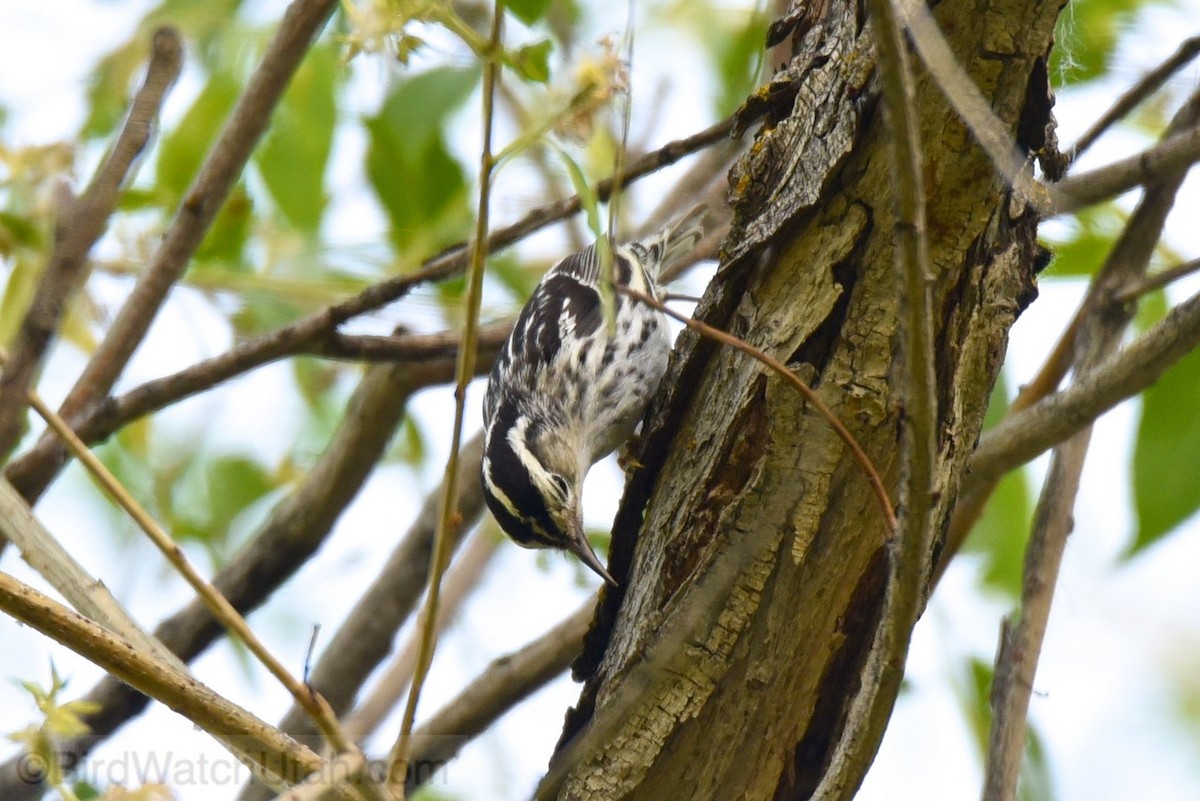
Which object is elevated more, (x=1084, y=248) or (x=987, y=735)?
(x=1084, y=248)

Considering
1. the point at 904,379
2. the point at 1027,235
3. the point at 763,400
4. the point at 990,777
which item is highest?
the point at 1027,235

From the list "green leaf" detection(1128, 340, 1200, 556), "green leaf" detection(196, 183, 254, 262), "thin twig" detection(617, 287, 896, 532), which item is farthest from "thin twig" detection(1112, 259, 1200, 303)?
"green leaf" detection(196, 183, 254, 262)

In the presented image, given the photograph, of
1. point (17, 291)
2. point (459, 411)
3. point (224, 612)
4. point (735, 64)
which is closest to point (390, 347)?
point (17, 291)

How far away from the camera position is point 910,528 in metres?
1.98

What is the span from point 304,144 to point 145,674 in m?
2.93

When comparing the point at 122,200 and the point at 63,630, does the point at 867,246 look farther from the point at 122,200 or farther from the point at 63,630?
the point at 122,200

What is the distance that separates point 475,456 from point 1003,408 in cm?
206

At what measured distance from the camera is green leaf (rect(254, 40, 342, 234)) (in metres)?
4.60

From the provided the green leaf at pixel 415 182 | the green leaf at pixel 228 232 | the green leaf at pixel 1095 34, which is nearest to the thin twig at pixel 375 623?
the green leaf at pixel 415 182

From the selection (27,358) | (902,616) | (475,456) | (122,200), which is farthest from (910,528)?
(475,456)

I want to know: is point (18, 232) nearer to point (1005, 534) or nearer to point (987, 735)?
point (987, 735)

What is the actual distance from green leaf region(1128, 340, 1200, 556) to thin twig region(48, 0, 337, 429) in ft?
8.54

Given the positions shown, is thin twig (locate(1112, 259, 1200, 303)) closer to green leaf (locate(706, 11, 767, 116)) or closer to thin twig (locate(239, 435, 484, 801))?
green leaf (locate(706, 11, 767, 116))

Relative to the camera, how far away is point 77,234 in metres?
3.39
